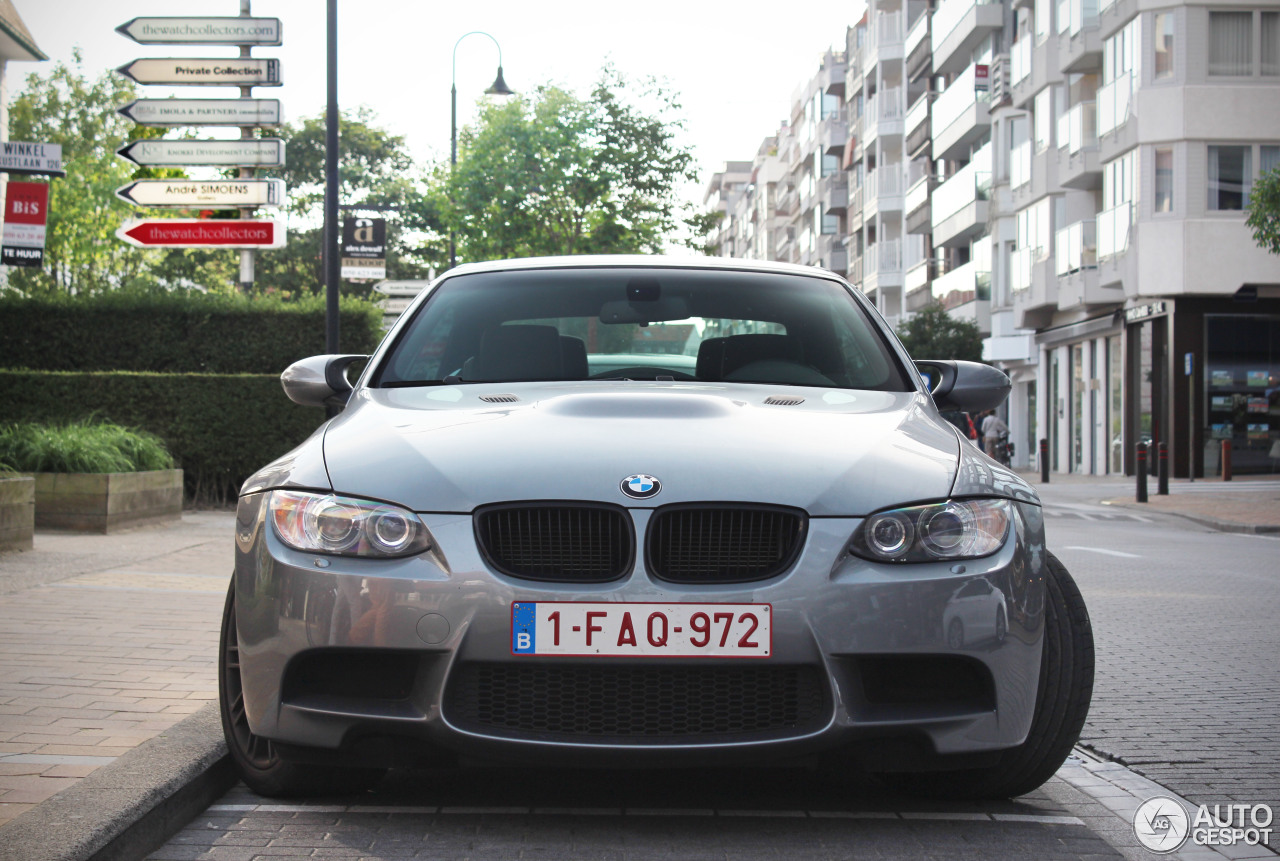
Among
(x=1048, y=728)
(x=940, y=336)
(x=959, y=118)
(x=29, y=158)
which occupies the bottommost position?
(x=1048, y=728)

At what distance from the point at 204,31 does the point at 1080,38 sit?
2455 centimetres

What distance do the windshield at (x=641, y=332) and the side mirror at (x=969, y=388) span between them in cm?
23

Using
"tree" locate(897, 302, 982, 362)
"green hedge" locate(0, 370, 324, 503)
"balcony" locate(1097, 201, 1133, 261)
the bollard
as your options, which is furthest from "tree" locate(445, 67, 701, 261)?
"green hedge" locate(0, 370, 324, 503)

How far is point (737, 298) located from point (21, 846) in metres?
2.92

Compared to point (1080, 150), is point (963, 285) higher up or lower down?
lower down

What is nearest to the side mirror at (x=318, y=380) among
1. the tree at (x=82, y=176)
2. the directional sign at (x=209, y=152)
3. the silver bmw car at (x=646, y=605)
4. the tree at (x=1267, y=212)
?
the silver bmw car at (x=646, y=605)

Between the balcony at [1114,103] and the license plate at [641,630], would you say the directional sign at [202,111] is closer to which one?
the license plate at [641,630]

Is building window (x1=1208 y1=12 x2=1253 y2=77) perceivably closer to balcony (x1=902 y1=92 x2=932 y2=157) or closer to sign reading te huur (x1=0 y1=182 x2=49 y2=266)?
sign reading te huur (x1=0 y1=182 x2=49 y2=266)

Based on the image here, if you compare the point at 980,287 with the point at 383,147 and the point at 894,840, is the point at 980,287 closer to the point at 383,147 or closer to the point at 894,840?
the point at 383,147

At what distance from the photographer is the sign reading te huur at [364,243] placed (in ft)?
A: 99.4

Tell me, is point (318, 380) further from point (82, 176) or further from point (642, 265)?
point (82, 176)

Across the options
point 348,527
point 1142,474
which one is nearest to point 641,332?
point 348,527

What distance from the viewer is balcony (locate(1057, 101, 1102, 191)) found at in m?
37.3

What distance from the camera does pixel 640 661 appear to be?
3.46m
